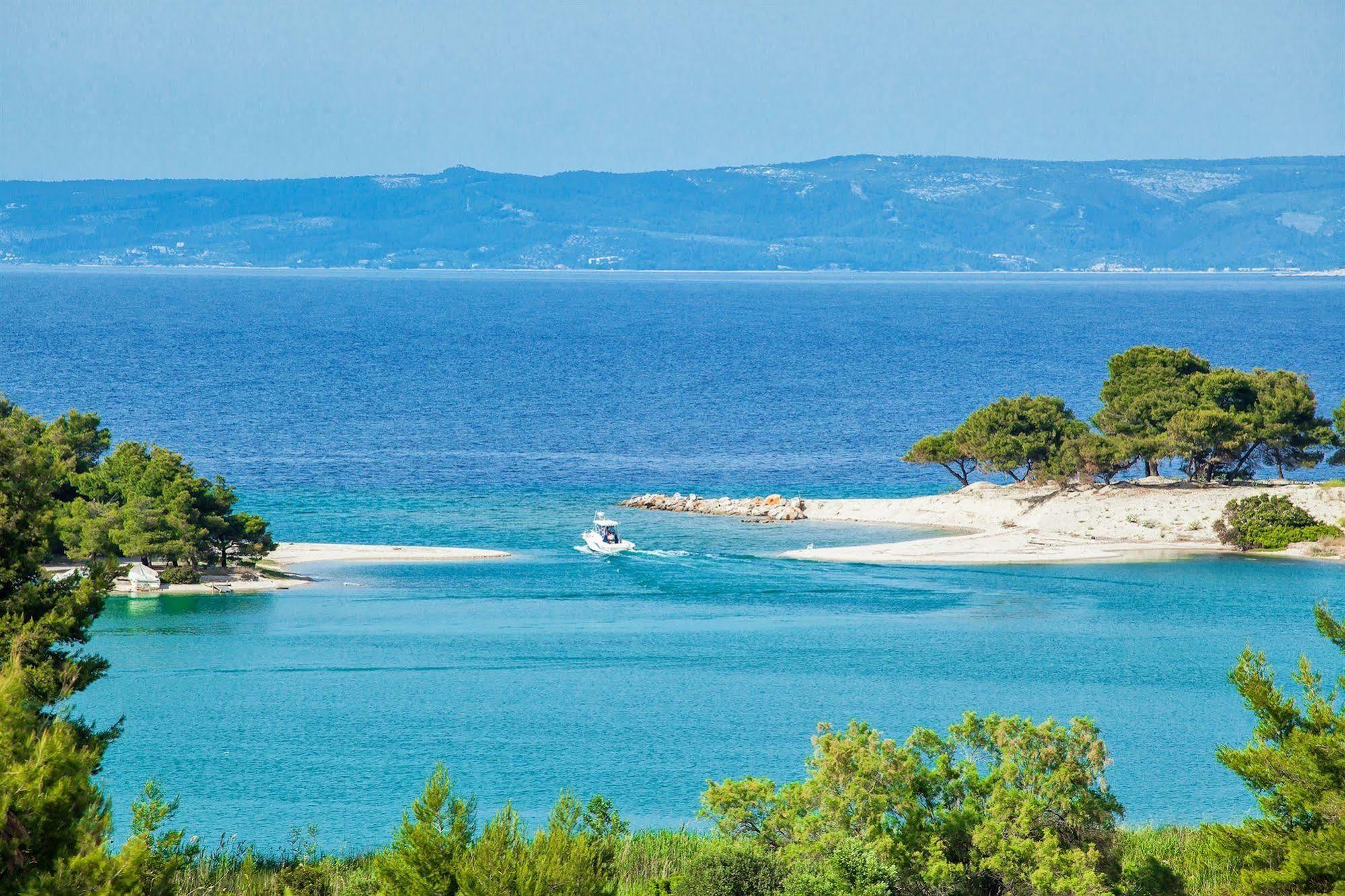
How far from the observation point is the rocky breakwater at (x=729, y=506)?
237 ft

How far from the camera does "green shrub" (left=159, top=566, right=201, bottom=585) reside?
54.1 metres

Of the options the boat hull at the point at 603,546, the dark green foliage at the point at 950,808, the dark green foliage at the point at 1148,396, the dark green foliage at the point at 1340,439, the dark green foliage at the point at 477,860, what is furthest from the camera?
the dark green foliage at the point at 1148,396

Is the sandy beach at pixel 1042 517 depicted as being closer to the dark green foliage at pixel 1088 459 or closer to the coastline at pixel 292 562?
the dark green foliage at pixel 1088 459

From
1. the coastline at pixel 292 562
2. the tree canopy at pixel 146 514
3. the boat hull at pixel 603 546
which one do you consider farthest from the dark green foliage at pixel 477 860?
the boat hull at pixel 603 546

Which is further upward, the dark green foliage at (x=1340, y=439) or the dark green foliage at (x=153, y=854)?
the dark green foliage at (x=1340, y=439)

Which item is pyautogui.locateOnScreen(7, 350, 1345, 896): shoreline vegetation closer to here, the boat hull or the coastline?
the coastline

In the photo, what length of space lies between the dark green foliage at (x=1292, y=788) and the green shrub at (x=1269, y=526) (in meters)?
44.4

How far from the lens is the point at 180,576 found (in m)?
54.2

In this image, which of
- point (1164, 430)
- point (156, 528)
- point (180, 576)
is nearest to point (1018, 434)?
point (1164, 430)

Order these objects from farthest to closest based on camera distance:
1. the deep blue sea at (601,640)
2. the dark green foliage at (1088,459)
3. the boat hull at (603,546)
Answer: the dark green foliage at (1088,459) < the boat hull at (603,546) < the deep blue sea at (601,640)

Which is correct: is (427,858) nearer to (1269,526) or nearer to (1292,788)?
(1292,788)

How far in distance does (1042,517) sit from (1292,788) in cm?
4985

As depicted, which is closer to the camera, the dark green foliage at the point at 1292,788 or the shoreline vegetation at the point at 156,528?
the dark green foliage at the point at 1292,788

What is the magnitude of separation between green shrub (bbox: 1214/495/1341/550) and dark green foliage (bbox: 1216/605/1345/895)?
44.4 metres
